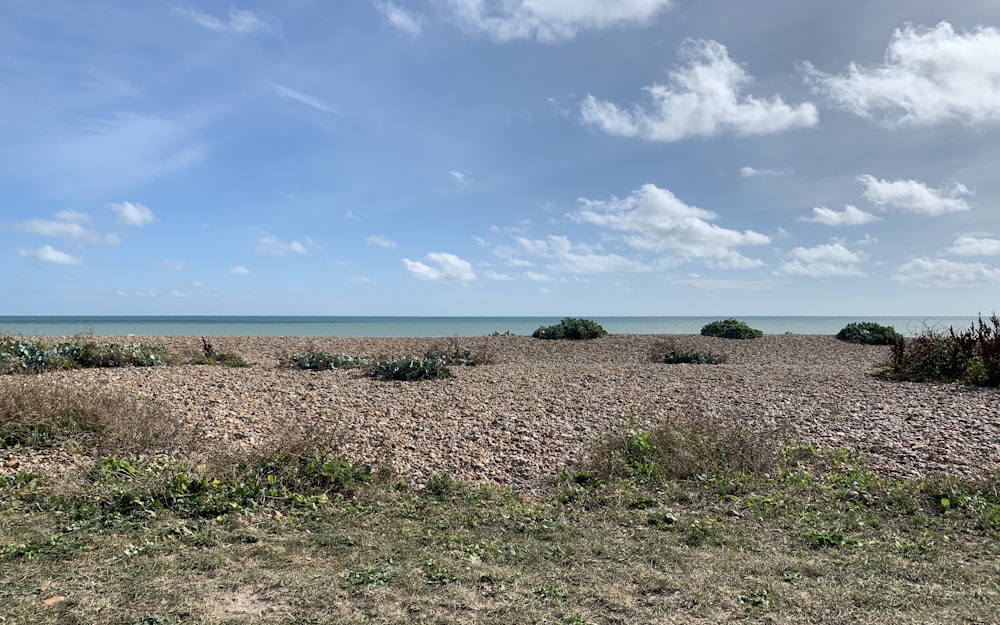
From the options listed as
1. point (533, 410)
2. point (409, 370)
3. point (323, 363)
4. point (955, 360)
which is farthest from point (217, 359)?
point (955, 360)

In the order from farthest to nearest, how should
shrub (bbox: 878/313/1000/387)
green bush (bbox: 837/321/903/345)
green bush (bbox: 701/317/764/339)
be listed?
green bush (bbox: 701/317/764/339)
green bush (bbox: 837/321/903/345)
shrub (bbox: 878/313/1000/387)

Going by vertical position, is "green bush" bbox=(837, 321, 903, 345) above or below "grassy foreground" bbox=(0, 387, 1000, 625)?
above

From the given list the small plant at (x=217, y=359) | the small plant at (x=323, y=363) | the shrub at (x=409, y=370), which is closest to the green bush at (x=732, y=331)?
the shrub at (x=409, y=370)

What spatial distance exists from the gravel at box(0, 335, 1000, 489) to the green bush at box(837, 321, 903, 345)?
30.1 ft

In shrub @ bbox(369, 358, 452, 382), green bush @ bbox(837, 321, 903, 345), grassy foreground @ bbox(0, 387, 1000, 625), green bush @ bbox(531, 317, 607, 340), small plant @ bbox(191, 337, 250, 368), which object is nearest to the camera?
grassy foreground @ bbox(0, 387, 1000, 625)

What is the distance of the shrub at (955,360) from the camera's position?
10.8m

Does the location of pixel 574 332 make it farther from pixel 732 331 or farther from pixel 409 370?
pixel 409 370

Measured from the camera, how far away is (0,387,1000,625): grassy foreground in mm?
3393

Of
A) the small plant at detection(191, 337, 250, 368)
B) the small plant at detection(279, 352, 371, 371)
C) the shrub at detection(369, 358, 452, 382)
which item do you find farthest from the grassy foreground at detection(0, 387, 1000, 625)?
the small plant at detection(191, 337, 250, 368)

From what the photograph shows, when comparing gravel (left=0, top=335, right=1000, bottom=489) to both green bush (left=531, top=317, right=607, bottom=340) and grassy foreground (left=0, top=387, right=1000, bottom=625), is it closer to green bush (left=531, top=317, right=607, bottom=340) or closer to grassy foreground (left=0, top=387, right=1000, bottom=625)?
grassy foreground (left=0, top=387, right=1000, bottom=625)

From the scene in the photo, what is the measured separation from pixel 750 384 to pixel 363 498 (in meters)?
7.80

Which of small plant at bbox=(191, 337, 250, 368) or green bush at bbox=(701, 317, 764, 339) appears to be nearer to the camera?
small plant at bbox=(191, 337, 250, 368)

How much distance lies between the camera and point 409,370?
1112cm

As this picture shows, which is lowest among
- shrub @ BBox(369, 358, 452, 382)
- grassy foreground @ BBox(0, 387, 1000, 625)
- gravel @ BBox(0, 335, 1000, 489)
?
grassy foreground @ BBox(0, 387, 1000, 625)
